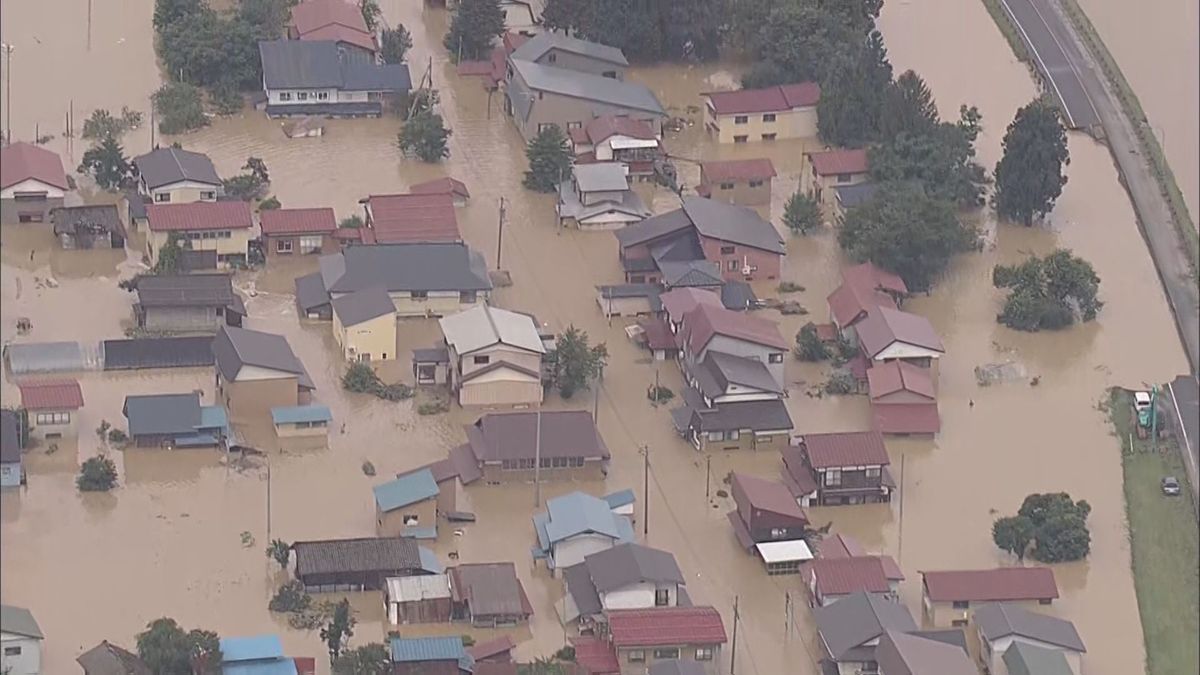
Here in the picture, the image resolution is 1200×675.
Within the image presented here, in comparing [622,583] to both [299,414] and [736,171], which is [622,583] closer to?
[299,414]

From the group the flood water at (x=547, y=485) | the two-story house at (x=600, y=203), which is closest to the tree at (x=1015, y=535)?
the flood water at (x=547, y=485)

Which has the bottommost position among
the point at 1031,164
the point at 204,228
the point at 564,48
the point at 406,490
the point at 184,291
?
the point at 406,490

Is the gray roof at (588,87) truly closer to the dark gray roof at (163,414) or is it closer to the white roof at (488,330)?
the white roof at (488,330)

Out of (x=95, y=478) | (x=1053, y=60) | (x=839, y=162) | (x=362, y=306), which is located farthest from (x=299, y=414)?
(x=1053, y=60)

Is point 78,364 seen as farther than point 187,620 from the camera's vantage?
Yes

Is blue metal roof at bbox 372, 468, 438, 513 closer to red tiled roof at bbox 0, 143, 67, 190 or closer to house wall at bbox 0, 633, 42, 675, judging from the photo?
house wall at bbox 0, 633, 42, 675

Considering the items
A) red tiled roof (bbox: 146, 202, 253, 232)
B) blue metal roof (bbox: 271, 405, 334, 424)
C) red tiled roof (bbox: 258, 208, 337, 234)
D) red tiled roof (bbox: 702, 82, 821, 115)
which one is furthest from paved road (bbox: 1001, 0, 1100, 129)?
blue metal roof (bbox: 271, 405, 334, 424)

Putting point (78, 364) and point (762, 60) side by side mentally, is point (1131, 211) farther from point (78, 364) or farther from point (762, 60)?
point (78, 364)

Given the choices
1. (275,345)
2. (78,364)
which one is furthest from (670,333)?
(78,364)
